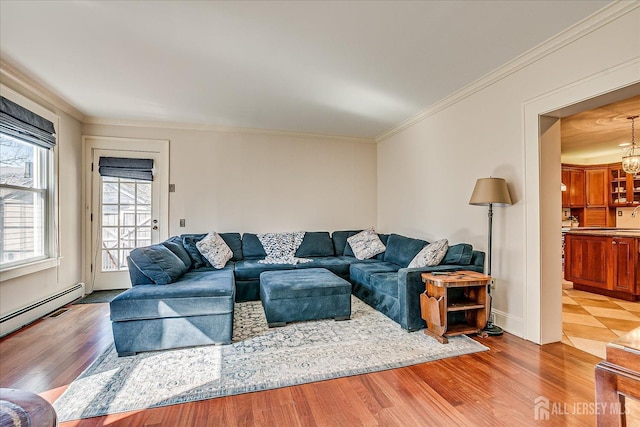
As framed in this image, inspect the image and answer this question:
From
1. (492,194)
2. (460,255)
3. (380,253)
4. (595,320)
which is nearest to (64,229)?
(380,253)

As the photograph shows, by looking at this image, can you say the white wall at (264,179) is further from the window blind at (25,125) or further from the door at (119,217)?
the window blind at (25,125)

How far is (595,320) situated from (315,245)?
3441 mm

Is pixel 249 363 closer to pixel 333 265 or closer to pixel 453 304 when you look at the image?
pixel 453 304

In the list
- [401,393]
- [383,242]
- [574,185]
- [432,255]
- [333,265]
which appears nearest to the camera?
[401,393]

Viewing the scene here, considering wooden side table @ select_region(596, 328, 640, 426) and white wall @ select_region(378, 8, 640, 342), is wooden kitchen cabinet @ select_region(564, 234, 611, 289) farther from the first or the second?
wooden side table @ select_region(596, 328, 640, 426)

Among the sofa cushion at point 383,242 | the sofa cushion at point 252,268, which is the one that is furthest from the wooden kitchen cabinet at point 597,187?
the sofa cushion at point 252,268

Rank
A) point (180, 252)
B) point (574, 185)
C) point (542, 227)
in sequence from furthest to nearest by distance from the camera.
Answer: point (574, 185)
point (180, 252)
point (542, 227)

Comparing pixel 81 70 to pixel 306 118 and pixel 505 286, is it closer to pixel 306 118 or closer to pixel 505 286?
pixel 306 118

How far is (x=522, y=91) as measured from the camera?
2.78 m

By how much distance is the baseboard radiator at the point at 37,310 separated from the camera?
2877mm

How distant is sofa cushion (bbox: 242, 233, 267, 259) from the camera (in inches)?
180

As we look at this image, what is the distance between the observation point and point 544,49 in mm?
2523

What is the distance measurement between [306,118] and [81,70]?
257 centimetres

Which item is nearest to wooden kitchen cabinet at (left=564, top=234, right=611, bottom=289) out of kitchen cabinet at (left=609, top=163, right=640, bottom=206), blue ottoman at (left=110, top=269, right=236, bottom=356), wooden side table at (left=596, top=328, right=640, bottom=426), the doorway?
the doorway
